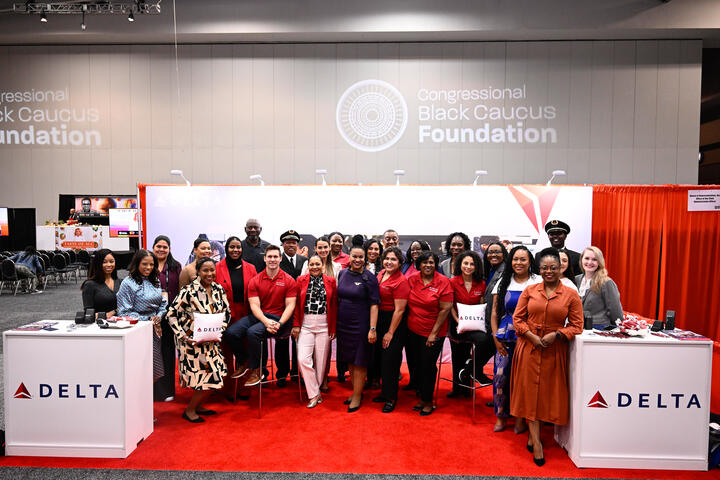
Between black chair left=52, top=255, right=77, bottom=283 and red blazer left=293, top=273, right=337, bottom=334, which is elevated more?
red blazer left=293, top=273, right=337, bottom=334

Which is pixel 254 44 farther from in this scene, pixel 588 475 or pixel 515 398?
pixel 588 475

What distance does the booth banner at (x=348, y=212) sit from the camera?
240 inches

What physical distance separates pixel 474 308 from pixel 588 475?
1.42m

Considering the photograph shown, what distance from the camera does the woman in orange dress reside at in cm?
296

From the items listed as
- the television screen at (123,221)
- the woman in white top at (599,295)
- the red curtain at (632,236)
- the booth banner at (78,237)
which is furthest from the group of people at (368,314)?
the booth banner at (78,237)

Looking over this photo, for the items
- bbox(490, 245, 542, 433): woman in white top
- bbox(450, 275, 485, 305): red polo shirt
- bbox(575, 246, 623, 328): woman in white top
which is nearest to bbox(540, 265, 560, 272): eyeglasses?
bbox(490, 245, 542, 433): woman in white top

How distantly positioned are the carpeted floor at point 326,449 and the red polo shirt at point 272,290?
97cm

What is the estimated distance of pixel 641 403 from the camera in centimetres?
295

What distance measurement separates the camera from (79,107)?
9297 millimetres

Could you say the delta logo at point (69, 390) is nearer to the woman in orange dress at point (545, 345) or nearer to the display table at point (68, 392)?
the display table at point (68, 392)

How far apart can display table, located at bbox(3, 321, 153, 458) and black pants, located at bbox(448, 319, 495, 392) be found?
9.08 feet

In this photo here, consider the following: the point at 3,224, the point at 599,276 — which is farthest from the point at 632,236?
the point at 3,224

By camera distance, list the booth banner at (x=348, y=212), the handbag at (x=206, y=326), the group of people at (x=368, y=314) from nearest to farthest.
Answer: the group of people at (x=368, y=314), the handbag at (x=206, y=326), the booth banner at (x=348, y=212)

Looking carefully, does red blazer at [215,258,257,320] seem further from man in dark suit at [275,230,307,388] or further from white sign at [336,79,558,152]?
white sign at [336,79,558,152]
